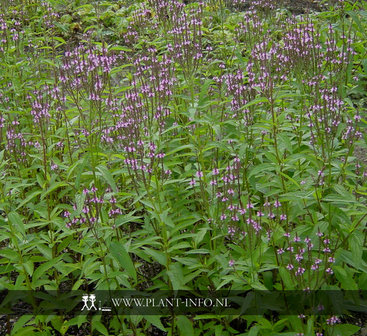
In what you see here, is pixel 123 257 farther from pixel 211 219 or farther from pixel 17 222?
pixel 17 222

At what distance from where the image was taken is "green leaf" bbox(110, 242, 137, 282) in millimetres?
3162

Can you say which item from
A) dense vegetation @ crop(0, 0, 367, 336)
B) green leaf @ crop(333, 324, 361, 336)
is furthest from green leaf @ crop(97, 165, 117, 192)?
green leaf @ crop(333, 324, 361, 336)

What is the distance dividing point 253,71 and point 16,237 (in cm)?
274

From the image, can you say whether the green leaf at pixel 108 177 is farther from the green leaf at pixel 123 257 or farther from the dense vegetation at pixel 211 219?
the green leaf at pixel 123 257

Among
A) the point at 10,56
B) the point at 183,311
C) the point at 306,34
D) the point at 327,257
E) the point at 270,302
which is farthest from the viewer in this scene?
the point at 10,56

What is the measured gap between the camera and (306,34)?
182 inches

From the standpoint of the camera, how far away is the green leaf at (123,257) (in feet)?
10.4

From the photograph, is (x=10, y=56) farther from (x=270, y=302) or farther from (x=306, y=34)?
(x=270, y=302)

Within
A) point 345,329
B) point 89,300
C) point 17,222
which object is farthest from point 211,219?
point 17,222

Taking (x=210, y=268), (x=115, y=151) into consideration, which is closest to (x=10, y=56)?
(x=115, y=151)

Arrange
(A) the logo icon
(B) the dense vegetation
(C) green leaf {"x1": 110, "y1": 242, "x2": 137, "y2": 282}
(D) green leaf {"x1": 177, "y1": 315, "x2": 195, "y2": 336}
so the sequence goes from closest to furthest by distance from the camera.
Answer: (C) green leaf {"x1": 110, "y1": 242, "x2": 137, "y2": 282}, (B) the dense vegetation, (D) green leaf {"x1": 177, "y1": 315, "x2": 195, "y2": 336}, (A) the logo icon

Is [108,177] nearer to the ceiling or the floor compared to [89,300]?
nearer to the ceiling

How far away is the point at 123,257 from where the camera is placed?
10.5 feet

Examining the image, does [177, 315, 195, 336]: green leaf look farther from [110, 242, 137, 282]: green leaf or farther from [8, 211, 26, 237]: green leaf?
[8, 211, 26, 237]: green leaf
